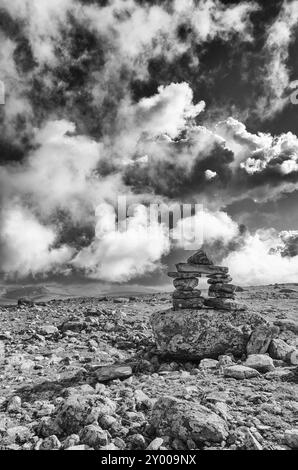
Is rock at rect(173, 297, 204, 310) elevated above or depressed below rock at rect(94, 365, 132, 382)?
above

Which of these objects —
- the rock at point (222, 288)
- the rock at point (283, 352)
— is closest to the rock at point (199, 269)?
the rock at point (222, 288)

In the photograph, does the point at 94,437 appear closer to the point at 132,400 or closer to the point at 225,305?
the point at 132,400

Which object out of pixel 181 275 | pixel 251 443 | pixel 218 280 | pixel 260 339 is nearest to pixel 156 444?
pixel 251 443

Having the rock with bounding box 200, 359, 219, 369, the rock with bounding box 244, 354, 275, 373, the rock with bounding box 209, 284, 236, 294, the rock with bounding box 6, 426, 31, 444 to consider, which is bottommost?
the rock with bounding box 6, 426, 31, 444

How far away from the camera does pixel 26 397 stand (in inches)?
410

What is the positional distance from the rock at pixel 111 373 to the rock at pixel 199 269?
5.44 meters

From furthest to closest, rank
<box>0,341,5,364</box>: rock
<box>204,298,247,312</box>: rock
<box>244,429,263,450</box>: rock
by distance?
1. <box>204,298,247,312</box>: rock
2. <box>0,341,5,364</box>: rock
3. <box>244,429,263,450</box>: rock

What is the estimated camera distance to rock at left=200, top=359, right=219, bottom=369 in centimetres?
1310

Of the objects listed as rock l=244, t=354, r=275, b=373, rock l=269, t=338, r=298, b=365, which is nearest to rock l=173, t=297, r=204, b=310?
rock l=269, t=338, r=298, b=365

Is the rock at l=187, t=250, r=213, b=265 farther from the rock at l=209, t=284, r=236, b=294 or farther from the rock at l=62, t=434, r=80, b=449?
the rock at l=62, t=434, r=80, b=449

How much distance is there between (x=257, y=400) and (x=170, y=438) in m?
3.03

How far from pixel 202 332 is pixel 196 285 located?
2.14 meters

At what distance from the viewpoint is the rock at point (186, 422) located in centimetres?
705
